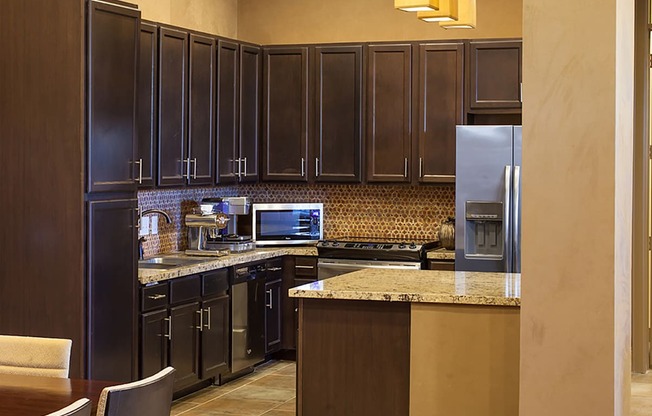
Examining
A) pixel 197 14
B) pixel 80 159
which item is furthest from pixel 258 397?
pixel 197 14

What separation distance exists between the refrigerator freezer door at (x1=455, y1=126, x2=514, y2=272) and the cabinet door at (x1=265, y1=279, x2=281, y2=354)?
1452 millimetres

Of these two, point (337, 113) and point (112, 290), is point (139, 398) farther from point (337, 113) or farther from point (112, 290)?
point (337, 113)

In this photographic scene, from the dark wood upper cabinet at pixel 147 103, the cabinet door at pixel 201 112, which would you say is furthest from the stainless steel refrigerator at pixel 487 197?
the dark wood upper cabinet at pixel 147 103

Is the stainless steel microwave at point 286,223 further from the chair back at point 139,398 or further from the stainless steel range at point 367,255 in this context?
the chair back at point 139,398

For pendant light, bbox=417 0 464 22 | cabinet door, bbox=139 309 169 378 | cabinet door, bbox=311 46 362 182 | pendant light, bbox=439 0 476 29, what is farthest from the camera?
cabinet door, bbox=311 46 362 182

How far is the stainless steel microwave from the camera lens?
25.8ft

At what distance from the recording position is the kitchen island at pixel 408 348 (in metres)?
4.18

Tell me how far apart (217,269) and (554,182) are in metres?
3.72

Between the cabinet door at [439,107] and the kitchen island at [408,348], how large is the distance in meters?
3.00

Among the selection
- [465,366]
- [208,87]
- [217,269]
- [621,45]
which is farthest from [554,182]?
[208,87]

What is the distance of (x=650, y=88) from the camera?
782cm

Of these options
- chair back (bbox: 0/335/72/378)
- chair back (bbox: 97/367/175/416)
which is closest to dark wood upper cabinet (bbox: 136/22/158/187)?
chair back (bbox: 0/335/72/378)

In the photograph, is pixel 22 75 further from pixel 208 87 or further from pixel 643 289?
pixel 643 289

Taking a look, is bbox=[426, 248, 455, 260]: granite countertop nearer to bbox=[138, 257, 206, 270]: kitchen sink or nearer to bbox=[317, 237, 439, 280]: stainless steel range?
bbox=[317, 237, 439, 280]: stainless steel range
